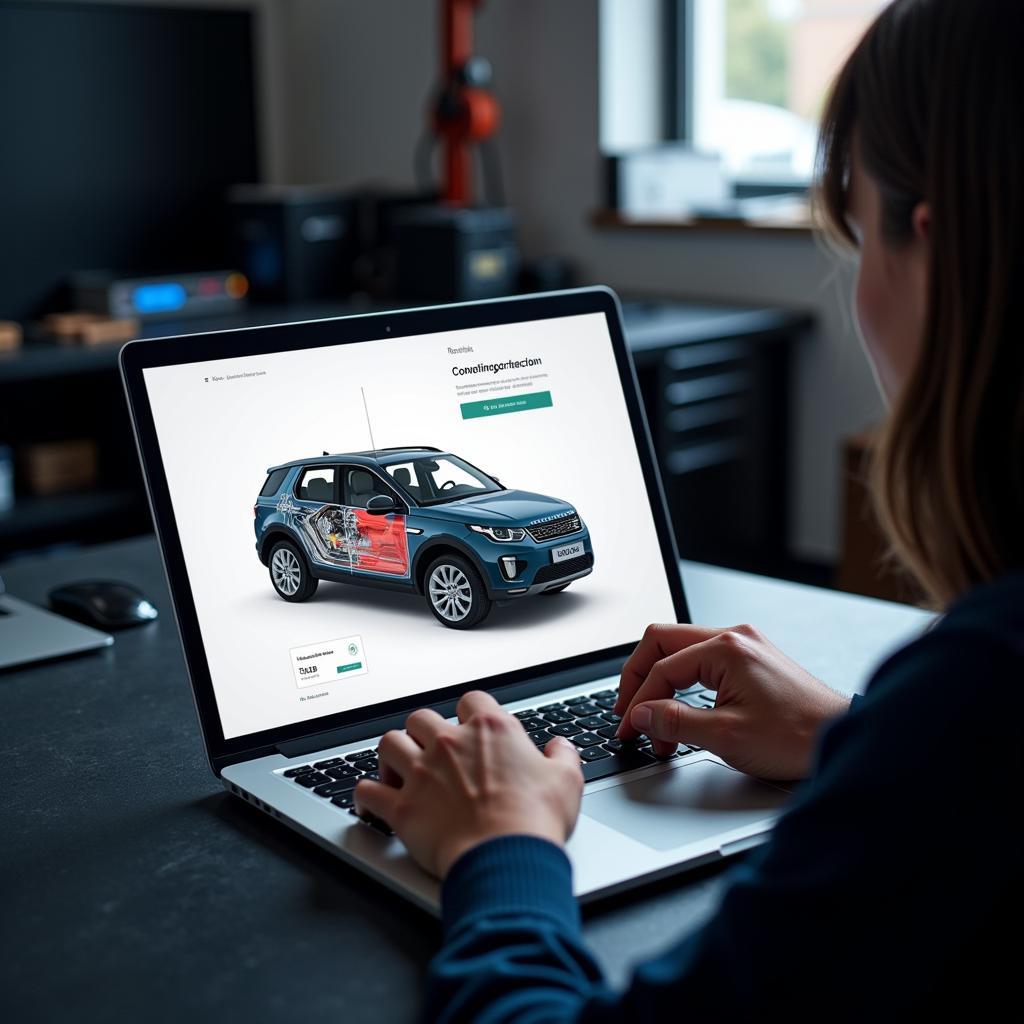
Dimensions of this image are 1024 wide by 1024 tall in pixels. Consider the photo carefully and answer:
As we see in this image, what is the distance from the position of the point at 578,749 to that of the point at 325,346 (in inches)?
12.7

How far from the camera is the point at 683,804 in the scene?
790mm

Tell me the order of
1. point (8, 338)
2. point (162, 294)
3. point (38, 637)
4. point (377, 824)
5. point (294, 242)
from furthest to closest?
point (294, 242) → point (162, 294) → point (8, 338) → point (38, 637) → point (377, 824)

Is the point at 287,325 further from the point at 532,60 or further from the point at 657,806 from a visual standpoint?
the point at 532,60

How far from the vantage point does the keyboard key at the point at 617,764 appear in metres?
0.82

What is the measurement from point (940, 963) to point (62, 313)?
2987 millimetres

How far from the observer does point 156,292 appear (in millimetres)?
2896

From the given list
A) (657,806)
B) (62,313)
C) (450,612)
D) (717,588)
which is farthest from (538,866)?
(62,313)

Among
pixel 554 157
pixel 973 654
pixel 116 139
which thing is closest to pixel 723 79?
pixel 554 157

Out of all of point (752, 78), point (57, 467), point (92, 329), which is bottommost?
point (57, 467)

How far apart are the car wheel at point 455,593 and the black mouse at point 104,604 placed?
0.36 metres

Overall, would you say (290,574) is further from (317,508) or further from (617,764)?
(617,764)

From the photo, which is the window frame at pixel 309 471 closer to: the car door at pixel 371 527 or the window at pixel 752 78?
the car door at pixel 371 527

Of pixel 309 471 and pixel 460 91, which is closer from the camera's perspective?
pixel 309 471

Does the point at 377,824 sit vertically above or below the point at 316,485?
below
